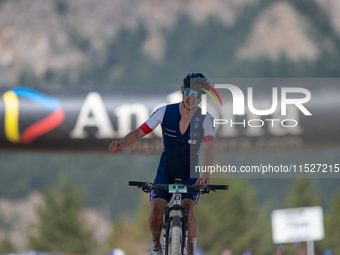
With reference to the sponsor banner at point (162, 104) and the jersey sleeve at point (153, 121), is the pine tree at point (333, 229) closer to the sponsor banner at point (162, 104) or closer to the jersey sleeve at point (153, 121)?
the sponsor banner at point (162, 104)

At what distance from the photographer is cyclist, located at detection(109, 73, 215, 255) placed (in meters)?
7.59

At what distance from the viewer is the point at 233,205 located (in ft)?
241

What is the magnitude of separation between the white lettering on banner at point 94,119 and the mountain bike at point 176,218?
22.0 ft

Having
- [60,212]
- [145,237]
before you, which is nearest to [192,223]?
[145,237]

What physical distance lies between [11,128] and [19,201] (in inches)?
6200

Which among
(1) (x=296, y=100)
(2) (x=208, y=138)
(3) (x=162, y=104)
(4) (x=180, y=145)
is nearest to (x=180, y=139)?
(4) (x=180, y=145)

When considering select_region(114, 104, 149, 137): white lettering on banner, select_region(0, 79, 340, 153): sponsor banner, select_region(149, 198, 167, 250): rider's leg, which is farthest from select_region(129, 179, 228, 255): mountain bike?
select_region(114, 104, 149, 137): white lettering on banner

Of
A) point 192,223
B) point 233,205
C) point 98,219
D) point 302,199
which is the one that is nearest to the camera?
point 192,223

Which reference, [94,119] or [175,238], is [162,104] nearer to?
[94,119]

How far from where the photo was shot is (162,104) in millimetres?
13867

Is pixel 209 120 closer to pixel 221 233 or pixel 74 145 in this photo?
pixel 74 145

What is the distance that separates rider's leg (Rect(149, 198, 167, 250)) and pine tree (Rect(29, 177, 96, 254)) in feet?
208

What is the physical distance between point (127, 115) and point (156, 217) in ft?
21.2

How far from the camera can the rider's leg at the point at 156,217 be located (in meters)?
7.58
